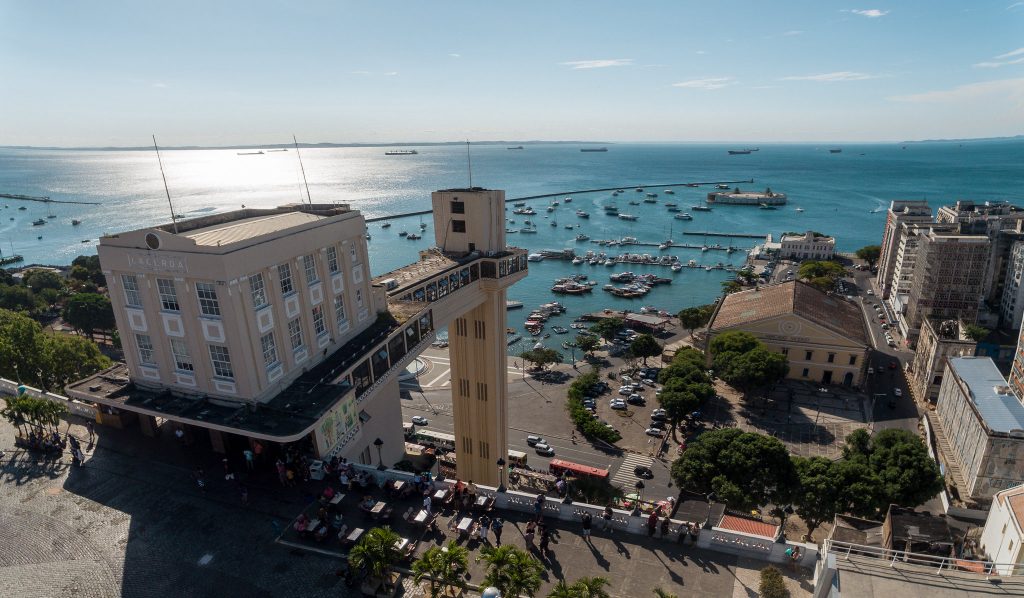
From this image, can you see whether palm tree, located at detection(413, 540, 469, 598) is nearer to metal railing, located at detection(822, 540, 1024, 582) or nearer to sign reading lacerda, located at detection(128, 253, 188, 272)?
metal railing, located at detection(822, 540, 1024, 582)

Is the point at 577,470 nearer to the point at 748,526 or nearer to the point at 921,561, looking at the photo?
the point at 748,526

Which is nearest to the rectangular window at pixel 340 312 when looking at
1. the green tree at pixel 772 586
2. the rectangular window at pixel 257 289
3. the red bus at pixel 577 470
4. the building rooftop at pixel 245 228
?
the building rooftop at pixel 245 228

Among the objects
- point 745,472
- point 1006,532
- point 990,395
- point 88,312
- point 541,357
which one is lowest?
point 541,357

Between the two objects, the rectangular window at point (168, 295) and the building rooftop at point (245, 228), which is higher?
the building rooftop at point (245, 228)

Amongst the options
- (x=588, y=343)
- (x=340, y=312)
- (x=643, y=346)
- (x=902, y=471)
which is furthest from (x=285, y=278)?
(x=588, y=343)

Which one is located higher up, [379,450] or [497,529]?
[497,529]

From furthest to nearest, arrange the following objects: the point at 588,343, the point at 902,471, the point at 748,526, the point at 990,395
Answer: the point at 588,343 < the point at 990,395 < the point at 902,471 < the point at 748,526

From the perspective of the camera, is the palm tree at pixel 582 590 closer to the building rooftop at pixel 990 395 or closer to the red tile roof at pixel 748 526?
the red tile roof at pixel 748 526

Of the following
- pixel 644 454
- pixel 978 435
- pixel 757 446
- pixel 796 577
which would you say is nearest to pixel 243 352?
pixel 796 577
